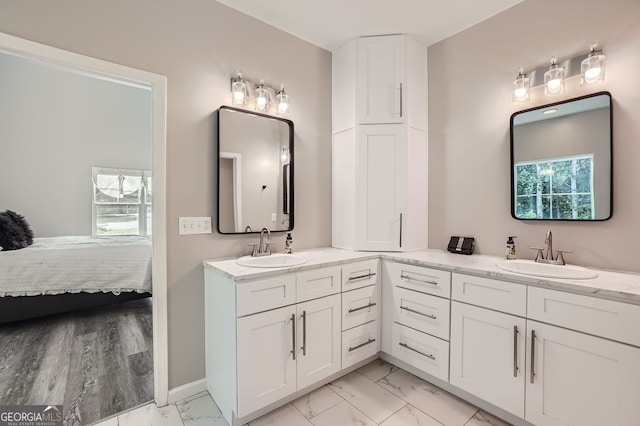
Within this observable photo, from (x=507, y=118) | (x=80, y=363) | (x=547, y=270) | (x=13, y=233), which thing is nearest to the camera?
(x=547, y=270)

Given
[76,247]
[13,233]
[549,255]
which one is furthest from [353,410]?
[13,233]

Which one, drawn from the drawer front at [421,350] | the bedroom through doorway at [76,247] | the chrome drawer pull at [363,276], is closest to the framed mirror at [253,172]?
the bedroom through doorway at [76,247]

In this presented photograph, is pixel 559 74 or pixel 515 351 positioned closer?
pixel 515 351

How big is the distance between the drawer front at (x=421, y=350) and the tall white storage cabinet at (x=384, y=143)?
2.18 feet

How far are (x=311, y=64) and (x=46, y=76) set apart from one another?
5.07 metres

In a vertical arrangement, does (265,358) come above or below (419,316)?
below

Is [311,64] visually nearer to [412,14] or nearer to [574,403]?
[412,14]

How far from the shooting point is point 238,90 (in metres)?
2.04

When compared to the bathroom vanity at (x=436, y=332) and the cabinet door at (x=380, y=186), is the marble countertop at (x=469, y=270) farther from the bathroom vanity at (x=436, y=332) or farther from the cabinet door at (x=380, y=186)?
the cabinet door at (x=380, y=186)

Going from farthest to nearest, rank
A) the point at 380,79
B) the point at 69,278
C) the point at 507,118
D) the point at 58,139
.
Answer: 1. the point at 58,139
2. the point at 69,278
3. the point at 380,79
4. the point at 507,118

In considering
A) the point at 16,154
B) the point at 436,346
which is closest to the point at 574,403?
the point at 436,346

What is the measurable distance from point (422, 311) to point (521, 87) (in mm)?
1712

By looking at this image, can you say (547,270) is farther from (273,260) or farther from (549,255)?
(273,260)

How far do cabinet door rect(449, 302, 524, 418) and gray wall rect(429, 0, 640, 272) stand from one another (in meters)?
0.68
